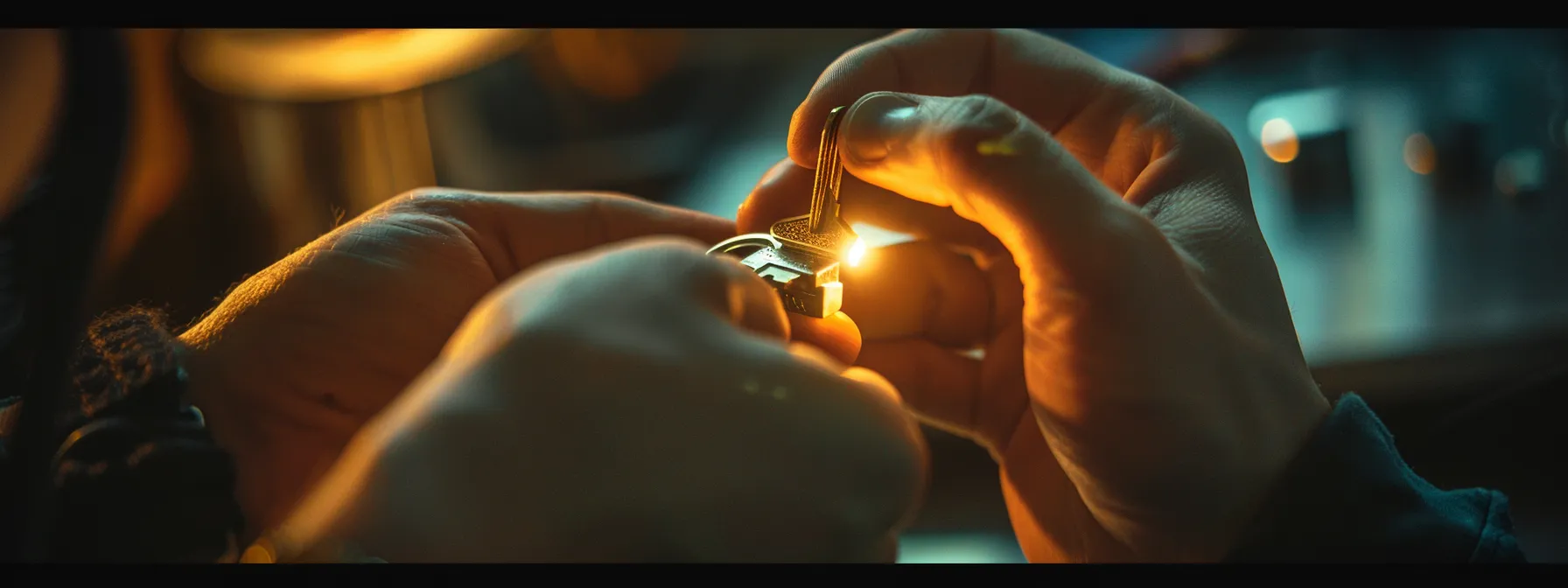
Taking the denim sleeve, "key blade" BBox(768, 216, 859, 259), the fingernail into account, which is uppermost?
the fingernail

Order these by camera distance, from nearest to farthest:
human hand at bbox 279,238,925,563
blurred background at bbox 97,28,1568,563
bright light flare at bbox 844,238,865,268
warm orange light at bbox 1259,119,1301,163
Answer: human hand at bbox 279,238,925,563 < bright light flare at bbox 844,238,865,268 < blurred background at bbox 97,28,1568,563 < warm orange light at bbox 1259,119,1301,163

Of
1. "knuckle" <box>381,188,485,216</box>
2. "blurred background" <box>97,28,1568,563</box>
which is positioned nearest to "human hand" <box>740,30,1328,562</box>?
"knuckle" <box>381,188,485,216</box>

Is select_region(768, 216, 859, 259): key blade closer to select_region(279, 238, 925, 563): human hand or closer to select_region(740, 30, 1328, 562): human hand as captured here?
select_region(740, 30, 1328, 562): human hand

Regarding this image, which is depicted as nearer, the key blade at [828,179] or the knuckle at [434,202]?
the key blade at [828,179]

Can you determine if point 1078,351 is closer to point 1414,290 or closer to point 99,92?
point 99,92

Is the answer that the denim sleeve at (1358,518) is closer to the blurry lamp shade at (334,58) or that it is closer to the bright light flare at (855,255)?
the bright light flare at (855,255)

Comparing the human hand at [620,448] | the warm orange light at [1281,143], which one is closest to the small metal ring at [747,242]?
the human hand at [620,448]

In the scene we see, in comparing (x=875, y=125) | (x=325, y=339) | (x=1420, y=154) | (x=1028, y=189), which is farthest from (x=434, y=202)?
(x=1420, y=154)

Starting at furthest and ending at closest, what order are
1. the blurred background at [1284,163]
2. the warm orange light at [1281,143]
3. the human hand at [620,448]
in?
the warm orange light at [1281,143] → the blurred background at [1284,163] → the human hand at [620,448]
